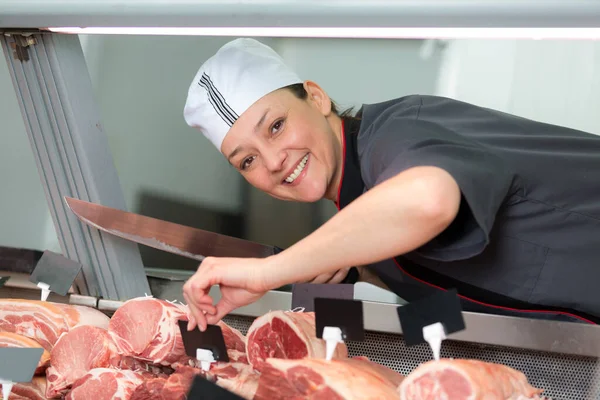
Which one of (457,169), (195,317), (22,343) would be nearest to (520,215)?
(457,169)

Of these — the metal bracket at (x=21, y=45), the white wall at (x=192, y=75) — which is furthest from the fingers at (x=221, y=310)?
the white wall at (x=192, y=75)

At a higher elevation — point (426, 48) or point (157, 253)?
point (426, 48)

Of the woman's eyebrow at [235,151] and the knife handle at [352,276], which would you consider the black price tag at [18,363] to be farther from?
the knife handle at [352,276]

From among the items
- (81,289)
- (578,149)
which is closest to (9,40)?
(81,289)

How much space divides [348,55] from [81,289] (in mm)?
1495

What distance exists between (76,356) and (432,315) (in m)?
0.99

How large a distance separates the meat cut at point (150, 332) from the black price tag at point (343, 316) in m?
0.58

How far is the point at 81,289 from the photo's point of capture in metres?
2.24

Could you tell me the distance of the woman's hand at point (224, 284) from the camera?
143 centimetres

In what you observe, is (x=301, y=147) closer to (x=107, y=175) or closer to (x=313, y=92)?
(x=313, y=92)

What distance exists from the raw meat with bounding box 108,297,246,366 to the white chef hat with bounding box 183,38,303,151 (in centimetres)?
50

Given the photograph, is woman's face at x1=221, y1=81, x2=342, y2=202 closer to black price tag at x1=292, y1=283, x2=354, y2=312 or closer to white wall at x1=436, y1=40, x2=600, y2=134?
black price tag at x1=292, y1=283, x2=354, y2=312

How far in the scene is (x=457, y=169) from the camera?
50.1 inches

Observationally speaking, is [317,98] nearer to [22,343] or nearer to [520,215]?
[520,215]
